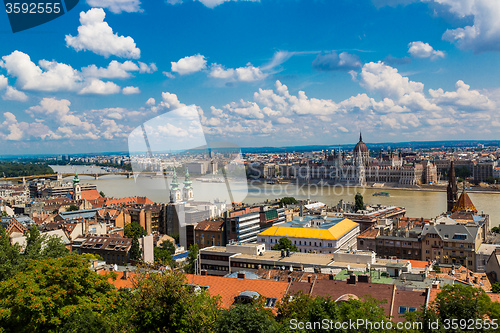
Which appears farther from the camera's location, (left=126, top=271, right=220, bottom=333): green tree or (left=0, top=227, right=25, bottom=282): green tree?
(left=0, top=227, right=25, bottom=282): green tree

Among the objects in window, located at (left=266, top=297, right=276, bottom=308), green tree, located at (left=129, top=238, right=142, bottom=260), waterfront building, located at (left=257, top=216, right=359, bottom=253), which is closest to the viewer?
window, located at (left=266, top=297, right=276, bottom=308)

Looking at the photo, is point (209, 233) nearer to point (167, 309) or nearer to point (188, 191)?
point (188, 191)

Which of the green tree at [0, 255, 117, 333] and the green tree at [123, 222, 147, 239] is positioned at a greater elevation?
the green tree at [0, 255, 117, 333]

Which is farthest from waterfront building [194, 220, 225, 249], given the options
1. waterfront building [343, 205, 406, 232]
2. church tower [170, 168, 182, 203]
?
waterfront building [343, 205, 406, 232]

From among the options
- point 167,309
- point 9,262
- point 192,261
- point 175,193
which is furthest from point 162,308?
point 175,193

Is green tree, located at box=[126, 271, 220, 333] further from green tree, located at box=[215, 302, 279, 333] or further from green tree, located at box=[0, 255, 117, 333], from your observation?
green tree, located at box=[0, 255, 117, 333]

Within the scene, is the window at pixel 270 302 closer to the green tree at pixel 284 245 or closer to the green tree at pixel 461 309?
the green tree at pixel 461 309

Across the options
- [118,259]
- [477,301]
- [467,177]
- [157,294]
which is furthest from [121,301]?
[467,177]
